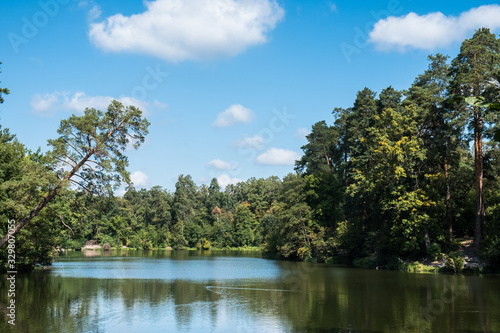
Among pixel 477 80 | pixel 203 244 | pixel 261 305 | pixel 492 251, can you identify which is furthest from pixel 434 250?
pixel 203 244

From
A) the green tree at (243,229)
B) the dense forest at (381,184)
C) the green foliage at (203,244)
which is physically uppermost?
the dense forest at (381,184)

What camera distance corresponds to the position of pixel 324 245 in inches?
2217

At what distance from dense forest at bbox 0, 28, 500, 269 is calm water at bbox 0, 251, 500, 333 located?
529cm

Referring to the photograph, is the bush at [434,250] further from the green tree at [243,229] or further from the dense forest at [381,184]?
the green tree at [243,229]

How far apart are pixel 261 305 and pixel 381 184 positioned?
80.4 feet

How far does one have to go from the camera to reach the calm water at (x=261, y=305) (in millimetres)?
15914

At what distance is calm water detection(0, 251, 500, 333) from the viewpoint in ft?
52.2

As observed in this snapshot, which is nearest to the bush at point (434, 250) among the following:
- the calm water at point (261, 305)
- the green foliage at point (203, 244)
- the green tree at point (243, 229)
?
the calm water at point (261, 305)

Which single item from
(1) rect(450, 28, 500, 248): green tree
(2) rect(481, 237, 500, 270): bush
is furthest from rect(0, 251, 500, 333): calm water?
(1) rect(450, 28, 500, 248): green tree

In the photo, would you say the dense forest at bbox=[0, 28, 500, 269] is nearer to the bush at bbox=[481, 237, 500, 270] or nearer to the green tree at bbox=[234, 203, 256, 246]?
the bush at bbox=[481, 237, 500, 270]

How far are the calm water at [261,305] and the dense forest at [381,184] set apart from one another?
5.29 metres

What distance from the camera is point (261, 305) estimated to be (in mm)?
21031

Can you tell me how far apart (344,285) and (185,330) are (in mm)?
15943

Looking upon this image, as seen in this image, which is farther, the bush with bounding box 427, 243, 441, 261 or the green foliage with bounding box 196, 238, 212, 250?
the green foliage with bounding box 196, 238, 212, 250
